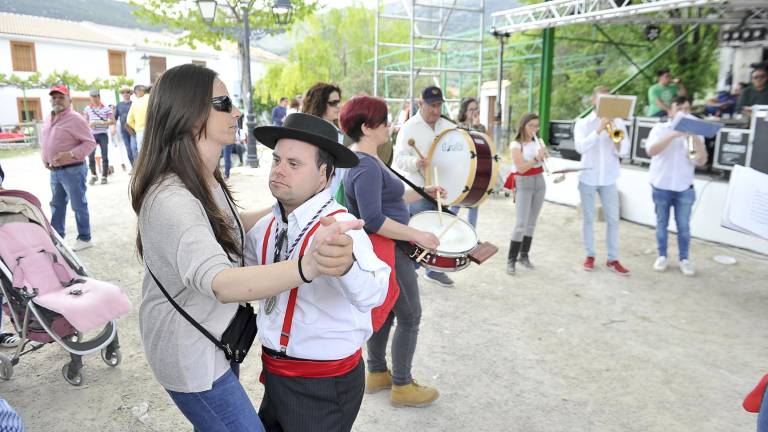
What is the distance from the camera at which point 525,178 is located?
586 cm

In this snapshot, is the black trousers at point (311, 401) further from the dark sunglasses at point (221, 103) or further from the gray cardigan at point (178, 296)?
the dark sunglasses at point (221, 103)

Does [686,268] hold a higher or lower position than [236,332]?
lower

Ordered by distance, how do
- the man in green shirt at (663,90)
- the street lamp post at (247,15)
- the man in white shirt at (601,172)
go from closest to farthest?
the man in white shirt at (601,172)
the man in green shirt at (663,90)
the street lamp post at (247,15)

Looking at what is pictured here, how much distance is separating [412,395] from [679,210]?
13.5 feet

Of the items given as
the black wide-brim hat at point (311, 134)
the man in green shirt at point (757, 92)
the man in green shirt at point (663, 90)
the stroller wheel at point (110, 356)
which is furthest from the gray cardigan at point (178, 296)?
the man in green shirt at point (663, 90)

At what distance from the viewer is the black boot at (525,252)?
610cm

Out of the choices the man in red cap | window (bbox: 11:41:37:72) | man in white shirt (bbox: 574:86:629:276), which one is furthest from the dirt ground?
window (bbox: 11:41:37:72)

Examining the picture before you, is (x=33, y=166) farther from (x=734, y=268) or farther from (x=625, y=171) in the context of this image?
(x=734, y=268)

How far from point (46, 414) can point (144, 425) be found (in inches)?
24.9

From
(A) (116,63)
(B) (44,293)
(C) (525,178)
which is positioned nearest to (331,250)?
(B) (44,293)

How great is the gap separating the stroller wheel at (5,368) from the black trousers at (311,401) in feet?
8.41

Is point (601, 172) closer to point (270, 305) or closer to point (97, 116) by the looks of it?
point (270, 305)

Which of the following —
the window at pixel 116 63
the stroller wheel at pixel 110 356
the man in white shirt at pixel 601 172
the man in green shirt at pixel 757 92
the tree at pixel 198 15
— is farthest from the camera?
the window at pixel 116 63

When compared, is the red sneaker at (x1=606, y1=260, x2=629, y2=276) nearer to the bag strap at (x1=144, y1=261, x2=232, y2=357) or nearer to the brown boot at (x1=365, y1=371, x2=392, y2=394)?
the brown boot at (x1=365, y1=371, x2=392, y2=394)
